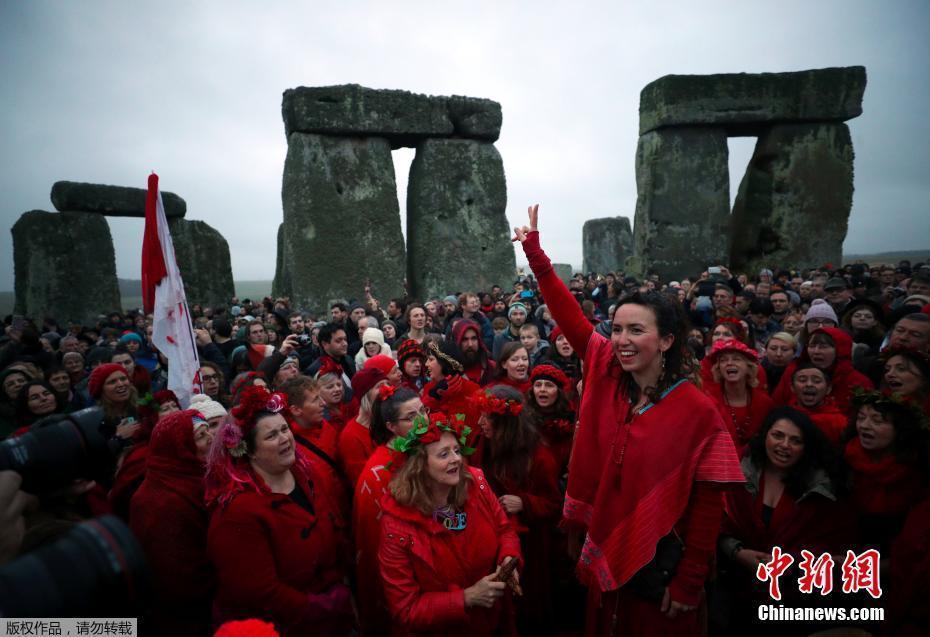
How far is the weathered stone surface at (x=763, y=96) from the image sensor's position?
1140 cm

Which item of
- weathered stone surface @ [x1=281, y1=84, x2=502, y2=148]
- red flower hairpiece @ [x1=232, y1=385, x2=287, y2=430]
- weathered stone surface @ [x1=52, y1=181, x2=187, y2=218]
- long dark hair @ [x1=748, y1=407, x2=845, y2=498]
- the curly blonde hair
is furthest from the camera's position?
weathered stone surface @ [x1=52, y1=181, x2=187, y2=218]

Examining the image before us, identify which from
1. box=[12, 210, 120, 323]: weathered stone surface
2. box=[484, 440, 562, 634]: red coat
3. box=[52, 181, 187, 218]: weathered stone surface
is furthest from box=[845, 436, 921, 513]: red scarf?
box=[12, 210, 120, 323]: weathered stone surface

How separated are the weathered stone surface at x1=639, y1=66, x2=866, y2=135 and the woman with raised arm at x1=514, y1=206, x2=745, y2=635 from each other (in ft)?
37.4

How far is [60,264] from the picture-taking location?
12508 mm

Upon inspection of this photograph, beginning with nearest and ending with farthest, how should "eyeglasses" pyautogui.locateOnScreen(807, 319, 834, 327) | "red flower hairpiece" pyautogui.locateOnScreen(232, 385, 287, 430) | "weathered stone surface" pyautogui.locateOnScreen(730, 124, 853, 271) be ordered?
"red flower hairpiece" pyautogui.locateOnScreen(232, 385, 287, 430), "eyeglasses" pyautogui.locateOnScreen(807, 319, 834, 327), "weathered stone surface" pyautogui.locateOnScreen(730, 124, 853, 271)

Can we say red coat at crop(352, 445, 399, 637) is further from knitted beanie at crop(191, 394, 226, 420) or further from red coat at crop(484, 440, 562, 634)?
knitted beanie at crop(191, 394, 226, 420)

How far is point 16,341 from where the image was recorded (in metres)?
6.80

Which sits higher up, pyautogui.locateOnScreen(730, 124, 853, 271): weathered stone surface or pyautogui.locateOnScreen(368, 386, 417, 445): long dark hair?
pyautogui.locateOnScreen(730, 124, 853, 271): weathered stone surface

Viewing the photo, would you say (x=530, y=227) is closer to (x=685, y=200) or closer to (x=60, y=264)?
(x=685, y=200)

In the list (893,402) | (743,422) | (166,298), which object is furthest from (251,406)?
(893,402)

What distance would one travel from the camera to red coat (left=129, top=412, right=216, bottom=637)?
228 cm

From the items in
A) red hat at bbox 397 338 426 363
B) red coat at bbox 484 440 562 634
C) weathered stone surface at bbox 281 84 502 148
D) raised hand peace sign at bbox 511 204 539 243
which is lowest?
red coat at bbox 484 440 562 634

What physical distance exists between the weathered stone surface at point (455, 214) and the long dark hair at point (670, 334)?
915 cm

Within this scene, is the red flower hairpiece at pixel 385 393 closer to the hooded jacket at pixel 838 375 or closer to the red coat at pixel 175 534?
the red coat at pixel 175 534
